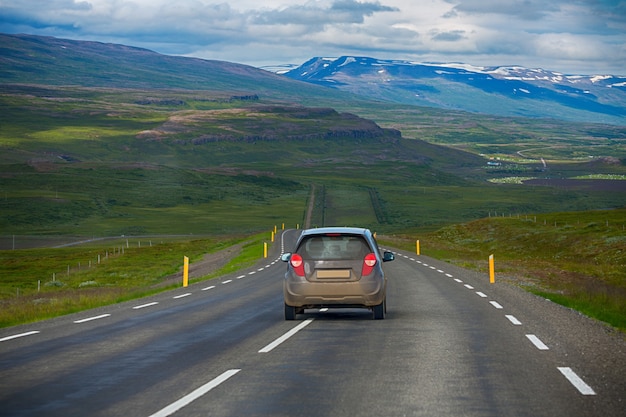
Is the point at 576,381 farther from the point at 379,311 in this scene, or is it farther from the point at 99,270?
the point at 99,270

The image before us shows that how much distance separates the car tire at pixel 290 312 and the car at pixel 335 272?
220 mm

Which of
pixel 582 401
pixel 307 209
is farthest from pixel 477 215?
pixel 582 401

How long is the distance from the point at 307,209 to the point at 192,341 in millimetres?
156910

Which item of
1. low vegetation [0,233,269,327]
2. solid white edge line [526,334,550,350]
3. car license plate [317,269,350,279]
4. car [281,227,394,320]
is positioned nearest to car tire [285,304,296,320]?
car [281,227,394,320]

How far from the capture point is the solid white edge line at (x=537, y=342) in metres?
14.9

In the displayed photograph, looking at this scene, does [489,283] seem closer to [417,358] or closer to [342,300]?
[342,300]

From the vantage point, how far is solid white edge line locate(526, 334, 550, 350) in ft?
48.9

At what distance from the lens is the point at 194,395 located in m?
10.9

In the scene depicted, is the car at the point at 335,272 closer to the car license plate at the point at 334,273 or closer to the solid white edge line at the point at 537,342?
the car license plate at the point at 334,273

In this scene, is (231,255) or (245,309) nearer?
(245,309)

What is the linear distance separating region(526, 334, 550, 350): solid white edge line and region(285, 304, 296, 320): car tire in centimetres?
534

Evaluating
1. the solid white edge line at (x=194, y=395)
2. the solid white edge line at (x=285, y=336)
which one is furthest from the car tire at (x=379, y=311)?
the solid white edge line at (x=194, y=395)

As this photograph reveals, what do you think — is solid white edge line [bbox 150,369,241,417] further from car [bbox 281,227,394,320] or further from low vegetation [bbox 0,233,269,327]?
low vegetation [bbox 0,233,269,327]

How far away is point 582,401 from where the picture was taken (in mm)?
10250
